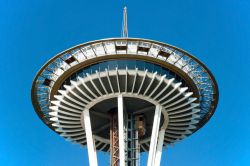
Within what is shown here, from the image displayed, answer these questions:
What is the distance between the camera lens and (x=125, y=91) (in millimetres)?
51281

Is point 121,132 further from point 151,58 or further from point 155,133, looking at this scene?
point 151,58

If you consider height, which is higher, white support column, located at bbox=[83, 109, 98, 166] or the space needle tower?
the space needle tower

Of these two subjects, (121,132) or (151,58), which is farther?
(121,132)

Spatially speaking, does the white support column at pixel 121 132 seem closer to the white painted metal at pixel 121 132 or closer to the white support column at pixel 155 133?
the white painted metal at pixel 121 132

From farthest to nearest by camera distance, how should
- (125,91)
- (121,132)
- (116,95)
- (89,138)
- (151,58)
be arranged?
1. (89,138)
2. (116,95)
3. (125,91)
4. (121,132)
5. (151,58)

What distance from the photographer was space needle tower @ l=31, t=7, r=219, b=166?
5047 centimetres

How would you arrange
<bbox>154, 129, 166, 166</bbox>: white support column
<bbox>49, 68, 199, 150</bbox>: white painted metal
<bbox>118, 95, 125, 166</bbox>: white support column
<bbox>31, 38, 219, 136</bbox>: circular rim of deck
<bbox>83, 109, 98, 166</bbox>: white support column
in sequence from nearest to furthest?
<bbox>31, 38, 219, 136</bbox>: circular rim of deck → <bbox>118, 95, 125, 166</bbox>: white support column → <bbox>49, 68, 199, 150</bbox>: white painted metal → <bbox>83, 109, 98, 166</bbox>: white support column → <bbox>154, 129, 166, 166</bbox>: white support column

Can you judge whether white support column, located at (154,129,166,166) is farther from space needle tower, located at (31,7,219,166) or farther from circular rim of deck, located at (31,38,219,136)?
circular rim of deck, located at (31,38,219,136)

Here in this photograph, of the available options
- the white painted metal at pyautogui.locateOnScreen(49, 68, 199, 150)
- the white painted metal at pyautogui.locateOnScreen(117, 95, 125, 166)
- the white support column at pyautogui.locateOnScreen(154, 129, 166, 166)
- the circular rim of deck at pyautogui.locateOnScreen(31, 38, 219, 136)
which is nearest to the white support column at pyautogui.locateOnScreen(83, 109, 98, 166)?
the white painted metal at pyautogui.locateOnScreen(49, 68, 199, 150)

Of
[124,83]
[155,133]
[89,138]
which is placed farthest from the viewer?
[89,138]

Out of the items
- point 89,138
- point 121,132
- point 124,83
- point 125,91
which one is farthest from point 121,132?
point 124,83

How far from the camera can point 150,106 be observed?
54.2 metres

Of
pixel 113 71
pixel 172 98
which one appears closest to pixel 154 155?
pixel 172 98

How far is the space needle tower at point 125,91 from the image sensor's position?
50469 millimetres
